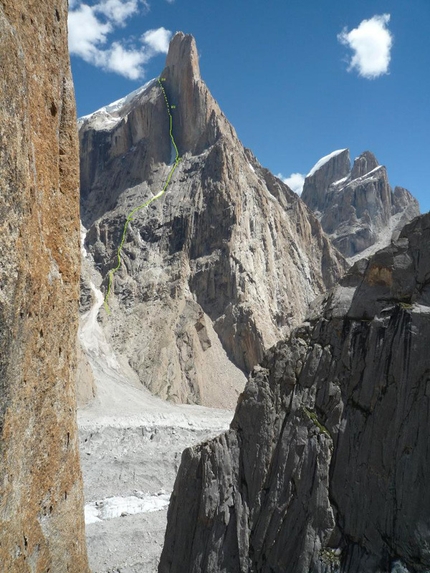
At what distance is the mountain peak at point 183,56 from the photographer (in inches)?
2516

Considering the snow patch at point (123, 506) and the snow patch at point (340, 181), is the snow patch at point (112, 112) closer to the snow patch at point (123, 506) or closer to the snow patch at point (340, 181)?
the snow patch at point (340, 181)

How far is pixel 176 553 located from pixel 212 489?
1.41m

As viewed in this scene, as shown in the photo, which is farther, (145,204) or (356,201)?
(356,201)

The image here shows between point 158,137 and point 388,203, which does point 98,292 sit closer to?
point 158,137

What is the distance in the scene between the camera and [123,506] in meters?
18.6

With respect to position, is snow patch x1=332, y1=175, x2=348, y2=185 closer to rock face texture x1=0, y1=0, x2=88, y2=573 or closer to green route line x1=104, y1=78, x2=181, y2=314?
green route line x1=104, y1=78, x2=181, y2=314

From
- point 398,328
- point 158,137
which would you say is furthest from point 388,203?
A: point 398,328

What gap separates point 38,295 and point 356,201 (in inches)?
4320

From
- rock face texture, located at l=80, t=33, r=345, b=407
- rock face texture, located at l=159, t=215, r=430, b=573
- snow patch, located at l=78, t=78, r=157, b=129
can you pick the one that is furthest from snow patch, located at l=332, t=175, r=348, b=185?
rock face texture, located at l=159, t=215, r=430, b=573

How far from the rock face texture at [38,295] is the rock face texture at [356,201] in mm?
98188

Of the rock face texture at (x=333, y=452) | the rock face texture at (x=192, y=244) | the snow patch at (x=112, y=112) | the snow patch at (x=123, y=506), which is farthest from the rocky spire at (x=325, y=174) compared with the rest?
the rock face texture at (x=333, y=452)

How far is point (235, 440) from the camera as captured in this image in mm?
8445

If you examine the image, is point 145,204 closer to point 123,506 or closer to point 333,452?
point 123,506

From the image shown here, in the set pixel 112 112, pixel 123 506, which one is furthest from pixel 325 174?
pixel 123 506
